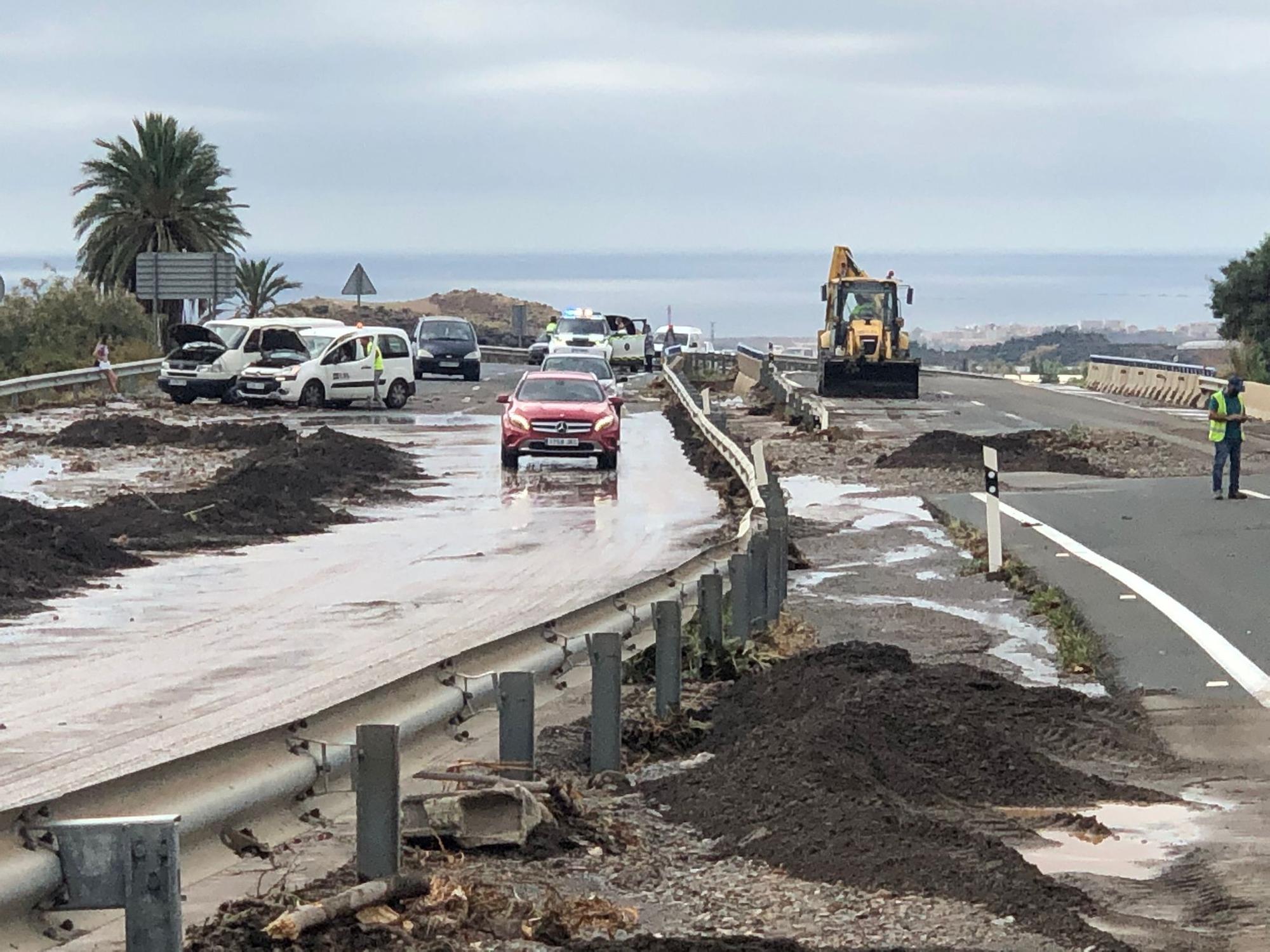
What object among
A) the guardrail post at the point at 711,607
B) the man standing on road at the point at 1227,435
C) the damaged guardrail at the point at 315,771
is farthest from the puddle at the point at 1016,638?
the man standing on road at the point at 1227,435

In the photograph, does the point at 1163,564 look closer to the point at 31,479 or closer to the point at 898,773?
the point at 898,773

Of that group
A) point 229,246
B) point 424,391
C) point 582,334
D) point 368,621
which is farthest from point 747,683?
point 229,246

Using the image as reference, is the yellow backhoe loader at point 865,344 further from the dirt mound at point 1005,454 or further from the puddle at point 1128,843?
the puddle at point 1128,843

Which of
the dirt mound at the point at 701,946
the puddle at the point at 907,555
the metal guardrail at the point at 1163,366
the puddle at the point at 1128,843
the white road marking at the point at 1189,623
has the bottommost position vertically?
the puddle at the point at 907,555

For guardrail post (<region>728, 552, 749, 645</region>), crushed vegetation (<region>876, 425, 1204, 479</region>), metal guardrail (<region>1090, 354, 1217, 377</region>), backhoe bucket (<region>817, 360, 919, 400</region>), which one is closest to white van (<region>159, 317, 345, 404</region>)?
backhoe bucket (<region>817, 360, 919, 400</region>)

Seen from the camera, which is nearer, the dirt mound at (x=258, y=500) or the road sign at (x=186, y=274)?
the dirt mound at (x=258, y=500)

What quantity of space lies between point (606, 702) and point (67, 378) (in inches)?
1519

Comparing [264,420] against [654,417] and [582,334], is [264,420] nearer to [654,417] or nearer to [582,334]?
[654,417]

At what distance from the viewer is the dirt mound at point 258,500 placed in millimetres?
21453

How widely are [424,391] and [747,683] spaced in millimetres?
42442

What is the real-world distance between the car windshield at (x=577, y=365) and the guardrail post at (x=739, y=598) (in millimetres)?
29727

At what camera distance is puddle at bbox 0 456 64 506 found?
2569 centimetres

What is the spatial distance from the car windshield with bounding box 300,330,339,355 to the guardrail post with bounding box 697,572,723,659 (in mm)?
35142

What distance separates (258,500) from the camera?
23.7m
